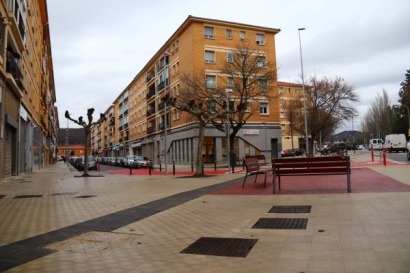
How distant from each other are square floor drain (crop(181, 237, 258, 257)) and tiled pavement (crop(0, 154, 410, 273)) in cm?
12

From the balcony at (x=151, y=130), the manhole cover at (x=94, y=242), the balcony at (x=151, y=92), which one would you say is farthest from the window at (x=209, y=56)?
the manhole cover at (x=94, y=242)

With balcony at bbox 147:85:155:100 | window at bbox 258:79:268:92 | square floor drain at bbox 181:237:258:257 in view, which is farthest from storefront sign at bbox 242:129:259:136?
square floor drain at bbox 181:237:258:257

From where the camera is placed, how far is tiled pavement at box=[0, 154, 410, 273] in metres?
4.53

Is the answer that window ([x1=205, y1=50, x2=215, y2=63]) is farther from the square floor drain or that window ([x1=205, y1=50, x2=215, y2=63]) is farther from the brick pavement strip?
the square floor drain

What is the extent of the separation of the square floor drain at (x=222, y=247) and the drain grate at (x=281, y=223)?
3.09 ft

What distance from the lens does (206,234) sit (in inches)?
242

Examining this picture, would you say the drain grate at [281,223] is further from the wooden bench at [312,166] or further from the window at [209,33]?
the window at [209,33]

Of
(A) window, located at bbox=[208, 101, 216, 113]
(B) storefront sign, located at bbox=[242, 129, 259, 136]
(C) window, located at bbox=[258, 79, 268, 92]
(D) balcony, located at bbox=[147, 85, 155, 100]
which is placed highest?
(D) balcony, located at bbox=[147, 85, 155, 100]

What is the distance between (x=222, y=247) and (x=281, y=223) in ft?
5.58

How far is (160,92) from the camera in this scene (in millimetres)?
58125

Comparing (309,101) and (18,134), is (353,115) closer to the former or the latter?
(309,101)

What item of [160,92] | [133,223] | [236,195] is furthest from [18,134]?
[160,92]

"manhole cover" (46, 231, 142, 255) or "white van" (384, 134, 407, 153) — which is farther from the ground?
"white van" (384, 134, 407, 153)

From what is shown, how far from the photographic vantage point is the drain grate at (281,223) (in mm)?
6363
